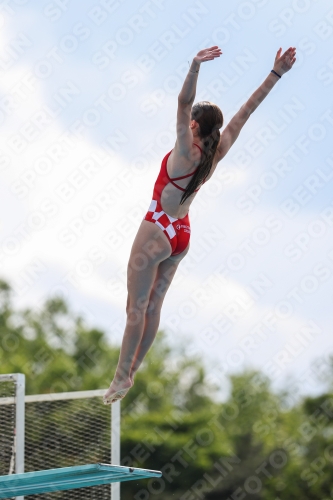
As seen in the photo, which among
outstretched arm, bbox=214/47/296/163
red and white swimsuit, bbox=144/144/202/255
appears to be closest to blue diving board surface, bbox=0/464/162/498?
red and white swimsuit, bbox=144/144/202/255

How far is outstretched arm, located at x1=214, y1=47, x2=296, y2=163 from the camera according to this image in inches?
199

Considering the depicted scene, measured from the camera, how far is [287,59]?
5148mm

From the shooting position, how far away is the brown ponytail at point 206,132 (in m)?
4.83

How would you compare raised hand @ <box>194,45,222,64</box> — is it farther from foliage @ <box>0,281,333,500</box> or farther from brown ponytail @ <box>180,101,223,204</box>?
foliage @ <box>0,281,333,500</box>

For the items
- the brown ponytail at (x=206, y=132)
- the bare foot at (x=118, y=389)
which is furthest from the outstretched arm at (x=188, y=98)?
the bare foot at (x=118, y=389)

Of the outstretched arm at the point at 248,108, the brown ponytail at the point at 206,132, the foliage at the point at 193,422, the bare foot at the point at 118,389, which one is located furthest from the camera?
the foliage at the point at 193,422

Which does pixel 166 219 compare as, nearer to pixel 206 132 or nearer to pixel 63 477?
pixel 206 132

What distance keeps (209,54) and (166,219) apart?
1093 mm

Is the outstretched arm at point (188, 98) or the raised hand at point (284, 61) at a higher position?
the raised hand at point (284, 61)

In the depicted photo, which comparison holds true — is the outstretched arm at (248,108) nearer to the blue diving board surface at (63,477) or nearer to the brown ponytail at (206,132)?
the brown ponytail at (206,132)

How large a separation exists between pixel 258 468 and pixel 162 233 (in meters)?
22.1

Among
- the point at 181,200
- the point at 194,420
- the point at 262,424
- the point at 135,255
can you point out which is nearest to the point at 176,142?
the point at 181,200

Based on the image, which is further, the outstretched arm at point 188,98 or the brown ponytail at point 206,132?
the brown ponytail at point 206,132

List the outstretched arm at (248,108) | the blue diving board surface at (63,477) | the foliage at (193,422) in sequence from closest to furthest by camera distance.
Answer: the blue diving board surface at (63,477), the outstretched arm at (248,108), the foliage at (193,422)
